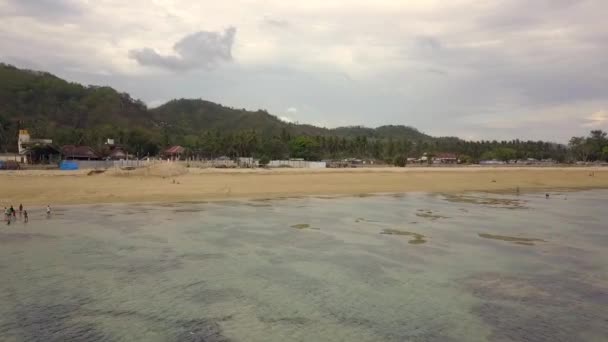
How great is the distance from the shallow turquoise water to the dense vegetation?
58.4 meters

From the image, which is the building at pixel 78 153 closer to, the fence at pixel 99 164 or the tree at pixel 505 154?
the fence at pixel 99 164

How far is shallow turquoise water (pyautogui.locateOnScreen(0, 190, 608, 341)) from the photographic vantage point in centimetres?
907

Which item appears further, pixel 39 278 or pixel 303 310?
pixel 39 278

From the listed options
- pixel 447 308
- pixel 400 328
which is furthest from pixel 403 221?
pixel 400 328

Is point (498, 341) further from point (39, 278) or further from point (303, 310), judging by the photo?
point (39, 278)

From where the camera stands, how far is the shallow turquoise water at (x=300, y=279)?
907 centimetres

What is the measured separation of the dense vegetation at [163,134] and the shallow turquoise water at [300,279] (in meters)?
58.4

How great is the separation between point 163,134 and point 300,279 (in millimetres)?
97156

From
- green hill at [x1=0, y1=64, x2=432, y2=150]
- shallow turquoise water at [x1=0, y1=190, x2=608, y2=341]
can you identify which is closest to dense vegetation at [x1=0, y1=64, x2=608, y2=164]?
green hill at [x1=0, y1=64, x2=432, y2=150]

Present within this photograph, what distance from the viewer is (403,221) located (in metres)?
23.6

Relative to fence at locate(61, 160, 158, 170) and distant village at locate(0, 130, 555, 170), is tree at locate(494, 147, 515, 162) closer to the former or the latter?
distant village at locate(0, 130, 555, 170)

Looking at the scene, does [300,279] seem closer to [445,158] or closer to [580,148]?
[445,158]

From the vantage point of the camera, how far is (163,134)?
340ft

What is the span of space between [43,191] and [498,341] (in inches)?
1297
